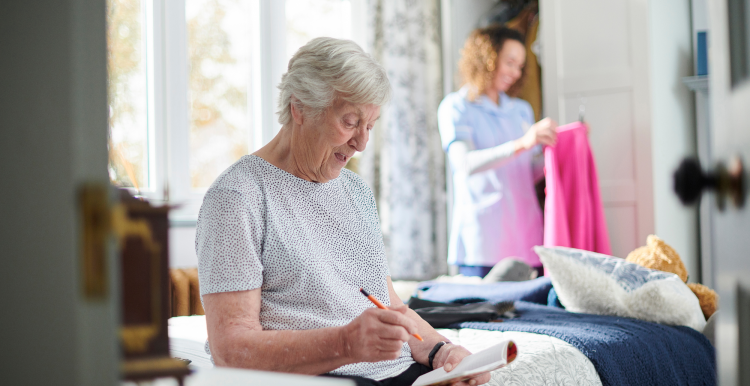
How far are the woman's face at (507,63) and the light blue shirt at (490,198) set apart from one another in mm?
109

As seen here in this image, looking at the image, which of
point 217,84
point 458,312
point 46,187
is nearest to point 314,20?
point 217,84

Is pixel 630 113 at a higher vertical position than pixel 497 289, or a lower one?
higher

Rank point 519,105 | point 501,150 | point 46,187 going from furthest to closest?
point 519,105 → point 501,150 → point 46,187

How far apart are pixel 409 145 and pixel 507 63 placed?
891 millimetres

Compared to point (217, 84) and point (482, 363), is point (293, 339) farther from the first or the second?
point (217, 84)

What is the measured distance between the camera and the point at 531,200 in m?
3.07

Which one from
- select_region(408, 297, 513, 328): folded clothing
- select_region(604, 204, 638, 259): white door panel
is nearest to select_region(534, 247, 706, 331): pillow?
select_region(408, 297, 513, 328): folded clothing

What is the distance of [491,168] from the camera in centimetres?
287

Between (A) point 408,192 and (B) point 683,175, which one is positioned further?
(A) point 408,192

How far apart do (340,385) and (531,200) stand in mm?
2848

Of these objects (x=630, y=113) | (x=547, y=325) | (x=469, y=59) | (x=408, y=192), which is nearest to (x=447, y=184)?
(x=408, y=192)

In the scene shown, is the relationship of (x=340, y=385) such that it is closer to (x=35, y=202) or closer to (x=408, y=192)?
(x=35, y=202)

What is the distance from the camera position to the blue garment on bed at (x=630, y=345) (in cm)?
157

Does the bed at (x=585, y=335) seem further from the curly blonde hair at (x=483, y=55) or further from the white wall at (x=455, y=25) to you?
the white wall at (x=455, y=25)
